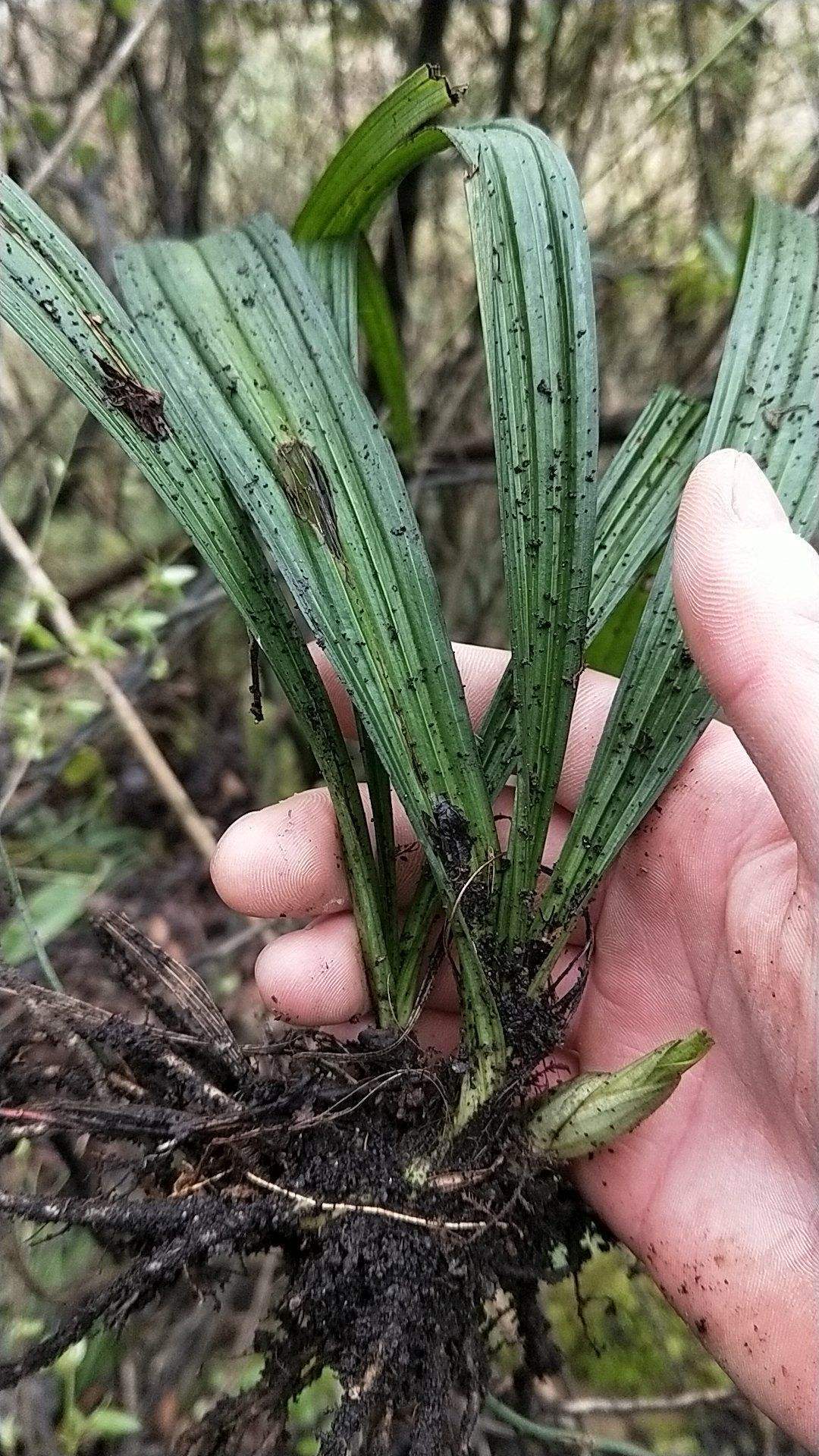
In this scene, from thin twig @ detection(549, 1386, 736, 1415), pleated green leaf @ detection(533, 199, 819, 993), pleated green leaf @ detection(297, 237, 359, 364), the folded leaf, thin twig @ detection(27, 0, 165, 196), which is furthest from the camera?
thin twig @ detection(27, 0, 165, 196)

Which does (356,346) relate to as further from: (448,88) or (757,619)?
(757,619)

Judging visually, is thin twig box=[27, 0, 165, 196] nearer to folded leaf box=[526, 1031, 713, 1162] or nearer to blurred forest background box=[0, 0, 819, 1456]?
blurred forest background box=[0, 0, 819, 1456]

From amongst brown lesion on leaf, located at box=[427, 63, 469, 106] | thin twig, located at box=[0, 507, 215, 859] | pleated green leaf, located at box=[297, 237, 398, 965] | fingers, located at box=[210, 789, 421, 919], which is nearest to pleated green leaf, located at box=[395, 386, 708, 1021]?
pleated green leaf, located at box=[297, 237, 398, 965]

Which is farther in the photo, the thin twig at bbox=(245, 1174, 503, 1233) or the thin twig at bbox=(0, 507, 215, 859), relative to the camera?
the thin twig at bbox=(0, 507, 215, 859)

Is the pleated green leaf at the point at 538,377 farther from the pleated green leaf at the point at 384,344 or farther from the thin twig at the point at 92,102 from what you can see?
the thin twig at the point at 92,102

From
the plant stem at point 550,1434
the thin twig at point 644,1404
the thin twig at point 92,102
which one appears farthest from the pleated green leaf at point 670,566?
the thin twig at point 92,102

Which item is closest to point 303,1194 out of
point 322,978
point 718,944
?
point 322,978

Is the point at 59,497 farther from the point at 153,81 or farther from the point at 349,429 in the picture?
the point at 349,429
